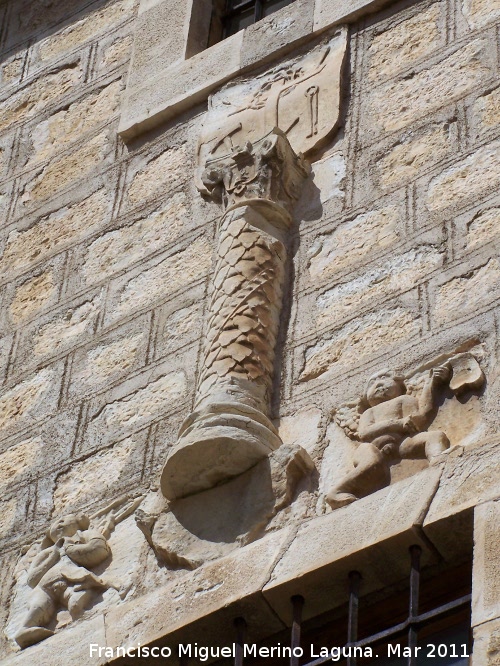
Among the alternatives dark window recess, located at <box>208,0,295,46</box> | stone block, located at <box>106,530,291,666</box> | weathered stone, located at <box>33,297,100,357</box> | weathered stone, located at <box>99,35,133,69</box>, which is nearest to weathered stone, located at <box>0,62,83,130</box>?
weathered stone, located at <box>99,35,133,69</box>

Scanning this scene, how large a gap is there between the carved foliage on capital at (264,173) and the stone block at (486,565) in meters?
1.53

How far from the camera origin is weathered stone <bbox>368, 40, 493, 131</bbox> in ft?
16.3

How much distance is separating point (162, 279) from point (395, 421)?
128 centimetres

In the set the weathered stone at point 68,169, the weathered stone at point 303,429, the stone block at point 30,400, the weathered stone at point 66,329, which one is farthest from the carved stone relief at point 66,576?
the weathered stone at point 68,169

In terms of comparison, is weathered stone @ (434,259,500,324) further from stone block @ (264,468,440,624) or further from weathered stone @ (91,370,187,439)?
weathered stone @ (91,370,187,439)

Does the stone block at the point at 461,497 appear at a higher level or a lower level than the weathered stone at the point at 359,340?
lower

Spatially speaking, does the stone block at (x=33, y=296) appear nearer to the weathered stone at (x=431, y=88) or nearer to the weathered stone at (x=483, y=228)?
the weathered stone at (x=431, y=88)

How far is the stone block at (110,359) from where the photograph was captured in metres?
4.95

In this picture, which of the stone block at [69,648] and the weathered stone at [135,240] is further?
the weathered stone at [135,240]

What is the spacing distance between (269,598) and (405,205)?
1.30 meters

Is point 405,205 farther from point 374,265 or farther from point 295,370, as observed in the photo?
point 295,370

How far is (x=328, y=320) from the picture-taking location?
456 cm

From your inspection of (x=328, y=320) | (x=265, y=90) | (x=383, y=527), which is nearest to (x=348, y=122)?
(x=265, y=90)

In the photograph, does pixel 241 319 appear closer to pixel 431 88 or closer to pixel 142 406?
pixel 142 406
